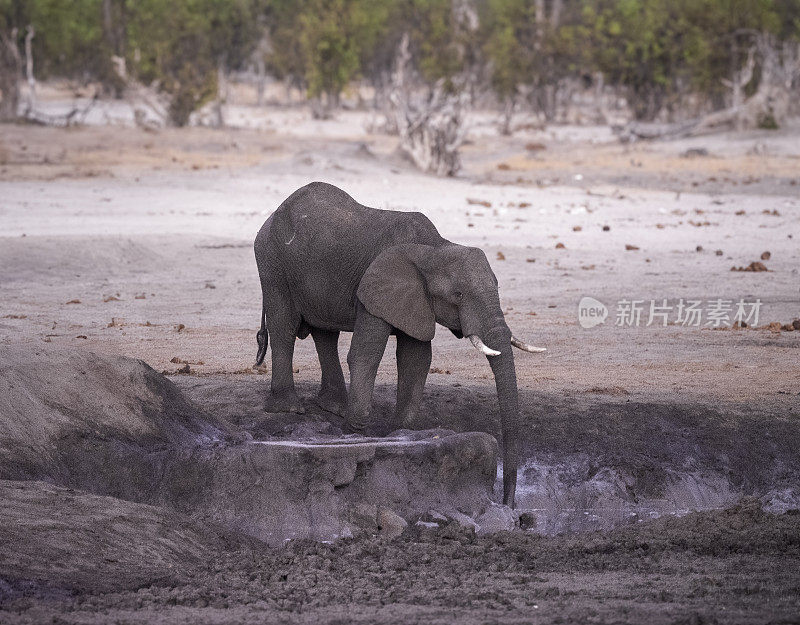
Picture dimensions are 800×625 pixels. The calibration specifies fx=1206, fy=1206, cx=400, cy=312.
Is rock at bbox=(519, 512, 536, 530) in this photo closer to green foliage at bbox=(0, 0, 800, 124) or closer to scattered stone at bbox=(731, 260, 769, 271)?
scattered stone at bbox=(731, 260, 769, 271)

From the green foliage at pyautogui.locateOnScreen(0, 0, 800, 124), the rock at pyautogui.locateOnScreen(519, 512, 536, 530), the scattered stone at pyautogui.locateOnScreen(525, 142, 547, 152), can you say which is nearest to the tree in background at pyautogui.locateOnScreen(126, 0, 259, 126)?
the green foliage at pyautogui.locateOnScreen(0, 0, 800, 124)

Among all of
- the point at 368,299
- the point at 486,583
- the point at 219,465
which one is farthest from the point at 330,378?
the point at 486,583

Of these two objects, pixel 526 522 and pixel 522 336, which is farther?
pixel 522 336

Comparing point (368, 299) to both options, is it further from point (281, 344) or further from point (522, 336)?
point (522, 336)

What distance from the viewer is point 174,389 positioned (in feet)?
22.7

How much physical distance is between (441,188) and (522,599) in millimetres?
17941

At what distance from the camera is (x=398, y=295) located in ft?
21.3

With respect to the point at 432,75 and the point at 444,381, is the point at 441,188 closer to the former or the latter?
the point at 444,381

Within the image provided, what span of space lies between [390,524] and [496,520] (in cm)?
64

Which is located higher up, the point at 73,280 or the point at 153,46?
the point at 153,46

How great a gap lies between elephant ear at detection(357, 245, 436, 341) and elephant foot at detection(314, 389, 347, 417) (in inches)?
48.3

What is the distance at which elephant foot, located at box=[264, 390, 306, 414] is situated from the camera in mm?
7438

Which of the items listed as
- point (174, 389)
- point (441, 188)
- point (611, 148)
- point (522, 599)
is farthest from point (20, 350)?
point (611, 148)

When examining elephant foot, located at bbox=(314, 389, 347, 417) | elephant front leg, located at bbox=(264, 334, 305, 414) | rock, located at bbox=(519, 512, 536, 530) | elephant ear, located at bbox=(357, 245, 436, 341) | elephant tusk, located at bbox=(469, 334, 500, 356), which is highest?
elephant ear, located at bbox=(357, 245, 436, 341)
